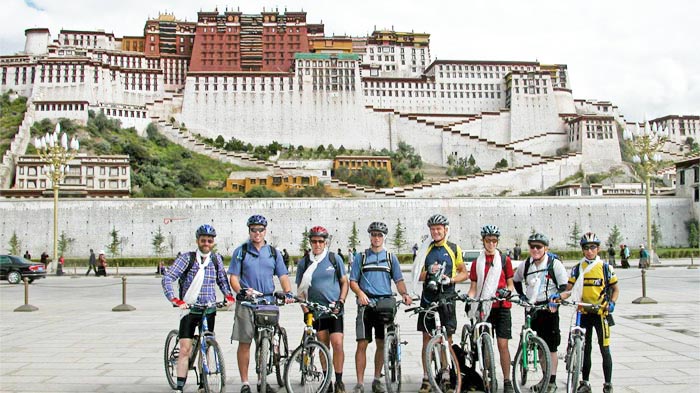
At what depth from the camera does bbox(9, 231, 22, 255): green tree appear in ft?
143

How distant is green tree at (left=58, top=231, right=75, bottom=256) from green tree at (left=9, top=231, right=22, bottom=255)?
8.34 feet

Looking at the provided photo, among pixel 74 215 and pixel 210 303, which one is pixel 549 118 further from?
pixel 210 303

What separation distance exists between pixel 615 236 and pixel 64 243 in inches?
1433

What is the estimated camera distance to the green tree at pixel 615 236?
47.7 metres

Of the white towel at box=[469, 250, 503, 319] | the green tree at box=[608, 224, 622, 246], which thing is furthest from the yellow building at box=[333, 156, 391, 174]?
the white towel at box=[469, 250, 503, 319]

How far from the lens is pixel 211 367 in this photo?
21.7 ft

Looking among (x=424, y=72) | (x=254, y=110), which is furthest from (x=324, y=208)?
(x=424, y=72)

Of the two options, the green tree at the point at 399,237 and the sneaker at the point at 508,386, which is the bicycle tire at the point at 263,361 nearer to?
the sneaker at the point at 508,386

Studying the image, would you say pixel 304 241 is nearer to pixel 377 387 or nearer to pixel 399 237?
pixel 399 237

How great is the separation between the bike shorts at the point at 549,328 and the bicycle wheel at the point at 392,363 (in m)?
1.53

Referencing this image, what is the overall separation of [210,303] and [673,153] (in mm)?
86291

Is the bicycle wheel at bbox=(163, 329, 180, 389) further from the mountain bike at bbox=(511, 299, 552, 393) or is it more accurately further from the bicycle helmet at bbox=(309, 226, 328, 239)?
the mountain bike at bbox=(511, 299, 552, 393)

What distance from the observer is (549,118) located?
81250 millimetres

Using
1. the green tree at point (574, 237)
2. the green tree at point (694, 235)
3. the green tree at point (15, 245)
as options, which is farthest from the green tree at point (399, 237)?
the green tree at point (15, 245)
